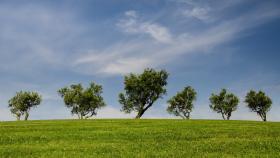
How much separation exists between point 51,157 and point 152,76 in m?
88.5

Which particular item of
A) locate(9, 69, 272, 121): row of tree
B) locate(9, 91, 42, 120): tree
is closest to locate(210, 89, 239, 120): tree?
locate(9, 69, 272, 121): row of tree

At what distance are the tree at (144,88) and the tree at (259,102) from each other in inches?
1497

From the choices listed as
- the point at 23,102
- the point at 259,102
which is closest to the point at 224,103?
the point at 259,102

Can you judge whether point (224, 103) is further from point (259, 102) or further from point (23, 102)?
point (23, 102)

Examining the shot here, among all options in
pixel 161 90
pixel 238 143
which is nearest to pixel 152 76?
pixel 161 90

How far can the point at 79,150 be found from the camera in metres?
26.3

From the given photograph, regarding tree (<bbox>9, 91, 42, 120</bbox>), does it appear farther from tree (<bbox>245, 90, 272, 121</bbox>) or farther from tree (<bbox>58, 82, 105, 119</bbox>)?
tree (<bbox>245, 90, 272, 121</bbox>)

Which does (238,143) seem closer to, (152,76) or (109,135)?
(109,135)

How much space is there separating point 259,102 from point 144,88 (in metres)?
45.3

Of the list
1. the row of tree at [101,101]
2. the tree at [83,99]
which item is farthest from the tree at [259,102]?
the tree at [83,99]

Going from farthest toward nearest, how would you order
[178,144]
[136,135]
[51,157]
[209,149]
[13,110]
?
[13,110], [136,135], [178,144], [209,149], [51,157]

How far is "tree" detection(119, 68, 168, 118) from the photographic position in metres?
111

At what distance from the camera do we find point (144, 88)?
111m

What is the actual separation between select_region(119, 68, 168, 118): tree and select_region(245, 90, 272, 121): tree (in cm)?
3803
